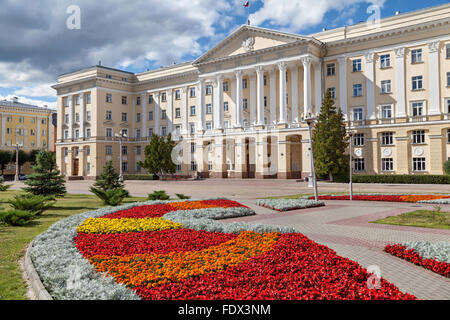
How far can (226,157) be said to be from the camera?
56969 millimetres

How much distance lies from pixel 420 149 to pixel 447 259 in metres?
39.5

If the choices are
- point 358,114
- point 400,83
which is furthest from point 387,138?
point 400,83

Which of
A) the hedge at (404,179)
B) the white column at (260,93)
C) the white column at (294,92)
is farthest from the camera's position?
the white column at (260,93)

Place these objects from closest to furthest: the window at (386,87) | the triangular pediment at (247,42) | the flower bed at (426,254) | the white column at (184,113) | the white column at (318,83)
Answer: the flower bed at (426,254)
the window at (386,87)
the white column at (318,83)
the triangular pediment at (247,42)
the white column at (184,113)

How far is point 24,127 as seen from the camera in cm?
9550

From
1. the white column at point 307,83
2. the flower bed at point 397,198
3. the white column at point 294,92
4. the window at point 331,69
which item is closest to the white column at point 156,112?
the white column at point 294,92

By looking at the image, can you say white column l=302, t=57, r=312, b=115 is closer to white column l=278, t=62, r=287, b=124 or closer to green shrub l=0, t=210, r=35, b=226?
white column l=278, t=62, r=287, b=124

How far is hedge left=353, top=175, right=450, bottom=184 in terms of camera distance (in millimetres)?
35375

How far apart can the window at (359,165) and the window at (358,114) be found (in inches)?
224

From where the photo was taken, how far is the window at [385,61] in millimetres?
45562

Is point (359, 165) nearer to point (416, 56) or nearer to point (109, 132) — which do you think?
point (416, 56)

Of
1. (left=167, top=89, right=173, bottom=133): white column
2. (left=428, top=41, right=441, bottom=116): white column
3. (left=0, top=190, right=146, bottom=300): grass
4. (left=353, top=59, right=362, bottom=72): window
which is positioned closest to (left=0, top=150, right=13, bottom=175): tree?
(left=167, top=89, right=173, bottom=133): white column

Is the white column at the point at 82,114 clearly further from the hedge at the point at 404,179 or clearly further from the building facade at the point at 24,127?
the hedge at the point at 404,179
